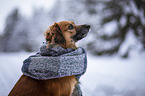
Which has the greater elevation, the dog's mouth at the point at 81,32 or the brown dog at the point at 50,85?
the dog's mouth at the point at 81,32

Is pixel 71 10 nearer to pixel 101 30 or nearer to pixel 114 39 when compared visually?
pixel 101 30

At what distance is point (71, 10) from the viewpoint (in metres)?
7.95

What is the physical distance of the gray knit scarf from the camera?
3.57 ft

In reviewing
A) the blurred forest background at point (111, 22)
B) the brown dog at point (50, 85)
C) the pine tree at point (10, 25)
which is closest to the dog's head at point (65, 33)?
the brown dog at point (50, 85)

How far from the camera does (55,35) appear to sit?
4.62ft

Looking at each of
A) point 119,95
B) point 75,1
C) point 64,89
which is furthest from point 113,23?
point 64,89

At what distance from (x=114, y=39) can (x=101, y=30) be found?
0.98 meters

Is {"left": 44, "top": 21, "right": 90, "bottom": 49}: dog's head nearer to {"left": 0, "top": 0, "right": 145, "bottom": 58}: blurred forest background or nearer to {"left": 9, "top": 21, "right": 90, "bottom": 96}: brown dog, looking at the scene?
{"left": 9, "top": 21, "right": 90, "bottom": 96}: brown dog

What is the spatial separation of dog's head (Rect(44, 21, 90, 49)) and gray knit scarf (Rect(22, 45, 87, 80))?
0.14 metres

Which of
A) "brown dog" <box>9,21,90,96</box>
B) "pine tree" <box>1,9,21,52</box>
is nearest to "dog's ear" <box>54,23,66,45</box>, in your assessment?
"brown dog" <box>9,21,90,96</box>

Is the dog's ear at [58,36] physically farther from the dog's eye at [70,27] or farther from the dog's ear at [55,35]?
the dog's eye at [70,27]

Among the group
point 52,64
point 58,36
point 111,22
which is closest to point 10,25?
point 111,22

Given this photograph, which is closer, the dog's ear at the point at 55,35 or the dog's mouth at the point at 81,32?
the dog's ear at the point at 55,35

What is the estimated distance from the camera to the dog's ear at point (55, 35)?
139 centimetres
